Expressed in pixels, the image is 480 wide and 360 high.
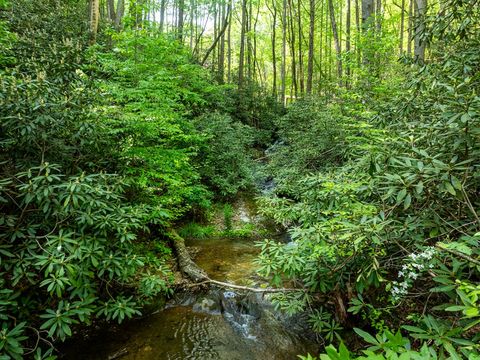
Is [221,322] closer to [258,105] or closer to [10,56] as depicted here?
[10,56]

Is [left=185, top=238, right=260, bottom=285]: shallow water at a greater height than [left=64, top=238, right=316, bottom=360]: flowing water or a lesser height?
greater

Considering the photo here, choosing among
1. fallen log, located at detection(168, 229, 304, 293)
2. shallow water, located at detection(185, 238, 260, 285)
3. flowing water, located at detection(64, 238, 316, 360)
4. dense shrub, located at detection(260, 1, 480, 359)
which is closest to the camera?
dense shrub, located at detection(260, 1, 480, 359)

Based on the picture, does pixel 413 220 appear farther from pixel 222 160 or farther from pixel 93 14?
pixel 93 14

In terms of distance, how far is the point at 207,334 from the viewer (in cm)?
401

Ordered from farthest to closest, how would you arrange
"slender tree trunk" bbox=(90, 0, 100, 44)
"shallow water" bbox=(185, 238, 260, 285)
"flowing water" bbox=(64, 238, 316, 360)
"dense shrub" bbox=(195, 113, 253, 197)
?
"dense shrub" bbox=(195, 113, 253, 197) < "slender tree trunk" bbox=(90, 0, 100, 44) < "shallow water" bbox=(185, 238, 260, 285) < "flowing water" bbox=(64, 238, 316, 360)

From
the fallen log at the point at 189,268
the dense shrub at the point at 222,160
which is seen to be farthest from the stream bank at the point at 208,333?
the dense shrub at the point at 222,160

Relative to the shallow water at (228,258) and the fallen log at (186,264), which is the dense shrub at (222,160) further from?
the fallen log at (186,264)

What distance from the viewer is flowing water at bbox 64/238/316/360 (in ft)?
11.8

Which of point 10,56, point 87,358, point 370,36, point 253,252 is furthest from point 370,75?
point 87,358

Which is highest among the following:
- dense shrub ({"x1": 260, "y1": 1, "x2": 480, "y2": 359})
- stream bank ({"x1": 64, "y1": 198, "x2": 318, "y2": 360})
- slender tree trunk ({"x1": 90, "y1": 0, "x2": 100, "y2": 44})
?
slender tree trunk ({"x1": 90, "y1": 0, "x2": 100, "y2": 44})

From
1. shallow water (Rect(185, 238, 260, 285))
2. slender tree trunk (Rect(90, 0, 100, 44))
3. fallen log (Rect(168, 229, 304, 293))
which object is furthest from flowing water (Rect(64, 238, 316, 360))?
slender tree trunk (Rect(90, 0, 100, 44))

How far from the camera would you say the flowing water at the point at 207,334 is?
11.8 ft

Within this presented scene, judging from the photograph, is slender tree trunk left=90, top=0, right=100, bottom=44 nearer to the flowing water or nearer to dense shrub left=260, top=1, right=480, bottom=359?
the flowing water

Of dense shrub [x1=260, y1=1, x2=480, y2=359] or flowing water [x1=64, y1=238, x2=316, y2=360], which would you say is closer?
dense shrub [x1=260, y1=1, x2=480, y2=359]
